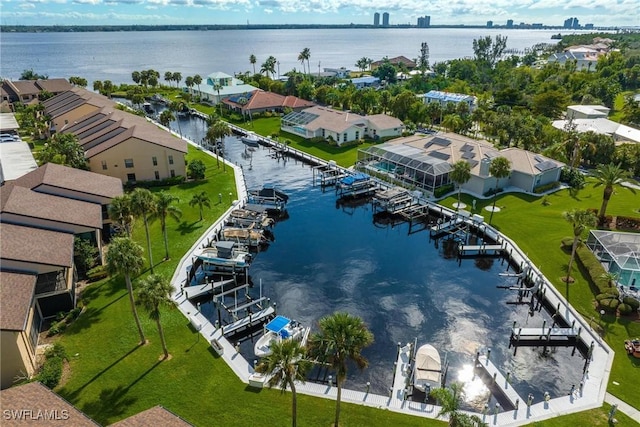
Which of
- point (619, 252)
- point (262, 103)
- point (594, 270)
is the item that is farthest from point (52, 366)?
point (262, 103)

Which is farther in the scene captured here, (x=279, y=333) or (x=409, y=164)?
(x=409, y=164)

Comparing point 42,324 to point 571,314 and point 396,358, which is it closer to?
point 396,358

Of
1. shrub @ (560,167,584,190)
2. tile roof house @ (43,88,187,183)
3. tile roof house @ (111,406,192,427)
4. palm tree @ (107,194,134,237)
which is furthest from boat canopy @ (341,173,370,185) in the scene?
tile roof house @ (111,406,192,427)

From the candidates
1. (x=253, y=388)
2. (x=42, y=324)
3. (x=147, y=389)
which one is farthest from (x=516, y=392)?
(x=42, y=324)

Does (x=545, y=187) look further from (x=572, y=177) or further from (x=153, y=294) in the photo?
(x=153, y=294)

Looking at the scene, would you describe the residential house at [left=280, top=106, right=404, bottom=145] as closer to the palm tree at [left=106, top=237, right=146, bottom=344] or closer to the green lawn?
the green lawn

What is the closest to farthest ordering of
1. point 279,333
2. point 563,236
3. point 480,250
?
point 279,333 < point 480,250 < point 563,236
